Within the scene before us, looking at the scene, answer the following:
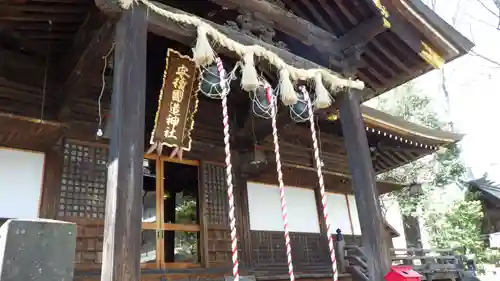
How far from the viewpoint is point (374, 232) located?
5.05 meters

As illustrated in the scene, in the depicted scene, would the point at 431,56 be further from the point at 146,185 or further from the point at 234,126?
the point at 146,185

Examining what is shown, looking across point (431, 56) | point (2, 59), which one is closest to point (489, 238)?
point (431, 56)

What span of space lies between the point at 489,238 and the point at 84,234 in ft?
53.2

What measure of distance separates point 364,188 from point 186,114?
2598 millimetres

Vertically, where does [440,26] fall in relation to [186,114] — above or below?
above

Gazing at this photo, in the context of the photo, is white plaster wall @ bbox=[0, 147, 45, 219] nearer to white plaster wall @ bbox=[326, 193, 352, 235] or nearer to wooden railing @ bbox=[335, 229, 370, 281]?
wooden railing @ bbox=[335, 229, 370, 281]

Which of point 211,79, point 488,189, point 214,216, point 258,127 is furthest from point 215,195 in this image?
point 488,189

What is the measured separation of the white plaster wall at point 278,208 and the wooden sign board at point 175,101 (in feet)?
9.82

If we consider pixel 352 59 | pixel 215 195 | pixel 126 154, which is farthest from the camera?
pixel 215 195

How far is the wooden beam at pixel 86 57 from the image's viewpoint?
174 inches

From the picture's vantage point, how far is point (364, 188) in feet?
17.3

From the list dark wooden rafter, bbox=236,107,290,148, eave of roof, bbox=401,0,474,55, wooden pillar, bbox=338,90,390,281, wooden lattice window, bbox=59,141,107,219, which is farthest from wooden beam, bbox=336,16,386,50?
wooden lattice window, bbox=59,141,107,219

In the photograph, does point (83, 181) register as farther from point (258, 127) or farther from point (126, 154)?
point (258, 127)

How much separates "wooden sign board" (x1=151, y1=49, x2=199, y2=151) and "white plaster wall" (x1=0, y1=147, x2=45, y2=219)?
6.31 ft
